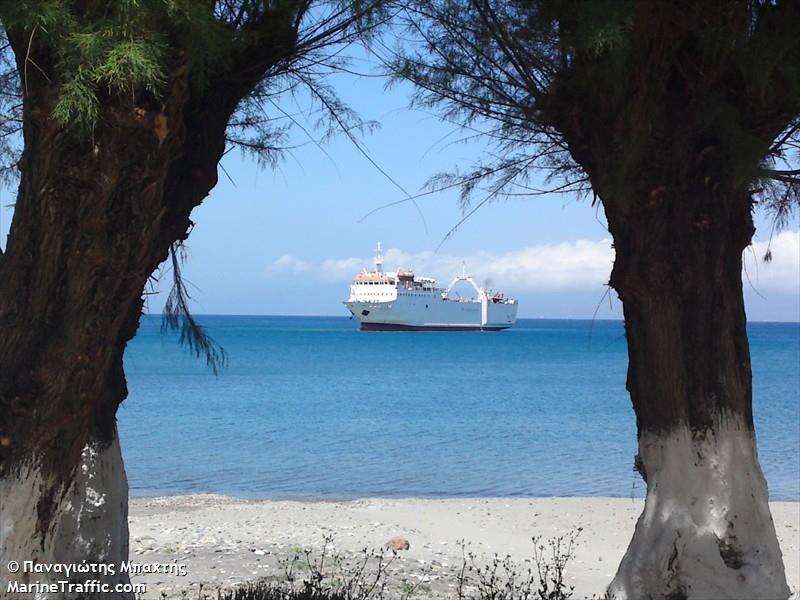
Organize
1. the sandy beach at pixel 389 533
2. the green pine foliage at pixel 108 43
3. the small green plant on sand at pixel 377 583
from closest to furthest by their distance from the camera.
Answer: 1. the green pine foliage at pixel 108 43
2. the small green plant on sand at pixel 377 583
3. the sandy beach at pixel 389 533

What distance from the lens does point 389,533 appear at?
10.8 meters

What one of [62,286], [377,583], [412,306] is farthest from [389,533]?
[412,306]

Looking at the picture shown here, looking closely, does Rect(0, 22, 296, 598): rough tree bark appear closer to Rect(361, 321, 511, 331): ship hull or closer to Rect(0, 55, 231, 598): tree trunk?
Rect(0, 55, 231, 598): tree trunk

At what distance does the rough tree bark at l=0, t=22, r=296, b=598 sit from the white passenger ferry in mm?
82187

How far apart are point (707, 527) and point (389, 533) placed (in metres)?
7.47

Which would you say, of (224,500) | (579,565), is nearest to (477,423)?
(224,500)

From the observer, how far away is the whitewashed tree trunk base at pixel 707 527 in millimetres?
3648

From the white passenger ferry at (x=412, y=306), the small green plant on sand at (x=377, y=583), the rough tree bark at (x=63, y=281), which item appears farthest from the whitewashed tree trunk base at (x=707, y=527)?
the white passenger ferry at (x=412, y=306)

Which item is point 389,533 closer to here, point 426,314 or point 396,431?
point 396,431

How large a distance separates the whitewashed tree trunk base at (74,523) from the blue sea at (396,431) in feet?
3.37

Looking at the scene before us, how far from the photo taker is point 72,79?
331 centimetres

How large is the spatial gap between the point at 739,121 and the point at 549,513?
31.7 ft

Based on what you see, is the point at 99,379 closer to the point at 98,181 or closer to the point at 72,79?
the point at 98,181

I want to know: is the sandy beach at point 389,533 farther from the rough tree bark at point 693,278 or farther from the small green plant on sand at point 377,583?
the rough tree bark at point 693,278
